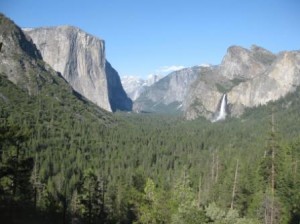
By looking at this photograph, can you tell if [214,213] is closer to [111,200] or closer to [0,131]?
[0,131]

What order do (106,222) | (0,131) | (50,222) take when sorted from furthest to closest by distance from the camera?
1. (106,222)
2. (50,222)
3. (0,131)

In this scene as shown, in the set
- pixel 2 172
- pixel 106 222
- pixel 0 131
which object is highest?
pixel 0 131

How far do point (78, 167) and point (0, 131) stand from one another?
10796 centimetres

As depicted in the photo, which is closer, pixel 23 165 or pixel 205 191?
pixel 23 165

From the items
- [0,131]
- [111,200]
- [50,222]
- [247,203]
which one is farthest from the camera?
[111,200]

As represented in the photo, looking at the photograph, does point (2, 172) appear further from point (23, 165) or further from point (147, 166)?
point (147, 166)

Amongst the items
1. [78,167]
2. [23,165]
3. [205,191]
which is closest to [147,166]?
[78,167]

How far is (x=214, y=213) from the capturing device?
5966cm

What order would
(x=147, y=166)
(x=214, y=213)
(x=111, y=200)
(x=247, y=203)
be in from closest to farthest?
(x=214, y=213), (x=247, y=203), (x=111, y=200), (x=147, y=166)

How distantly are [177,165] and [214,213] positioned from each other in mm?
111547

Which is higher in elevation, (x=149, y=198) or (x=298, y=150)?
(x=298, y=150)

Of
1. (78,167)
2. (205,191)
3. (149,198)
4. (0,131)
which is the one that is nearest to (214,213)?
(149,198)

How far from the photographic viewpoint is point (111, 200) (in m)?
95.3

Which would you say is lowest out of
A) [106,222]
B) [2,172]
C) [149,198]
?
[106,222]
